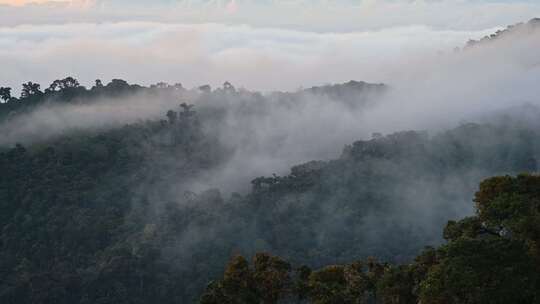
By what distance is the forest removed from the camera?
250ft

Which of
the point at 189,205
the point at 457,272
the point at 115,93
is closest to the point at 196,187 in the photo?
the point at 189,205

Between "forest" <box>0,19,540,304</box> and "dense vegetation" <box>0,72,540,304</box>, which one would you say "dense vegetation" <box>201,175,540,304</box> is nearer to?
"forest" <box>0,19,540,304</box>

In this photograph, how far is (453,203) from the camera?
87875mm

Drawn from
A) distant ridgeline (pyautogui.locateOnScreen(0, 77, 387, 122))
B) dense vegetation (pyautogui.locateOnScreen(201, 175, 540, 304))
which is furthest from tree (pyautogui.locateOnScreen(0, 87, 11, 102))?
dense vegetation (pyautogui.locateOnScreen(201, 175, 540, 304))

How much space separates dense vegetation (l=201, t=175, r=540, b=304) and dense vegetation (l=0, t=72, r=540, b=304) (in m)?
37.3

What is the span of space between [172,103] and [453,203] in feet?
181

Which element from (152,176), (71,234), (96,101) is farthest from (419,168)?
(96,101)

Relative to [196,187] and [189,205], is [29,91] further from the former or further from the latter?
[189,205]

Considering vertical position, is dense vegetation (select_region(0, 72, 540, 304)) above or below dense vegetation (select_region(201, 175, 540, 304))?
below

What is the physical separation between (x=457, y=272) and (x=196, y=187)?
77396mm

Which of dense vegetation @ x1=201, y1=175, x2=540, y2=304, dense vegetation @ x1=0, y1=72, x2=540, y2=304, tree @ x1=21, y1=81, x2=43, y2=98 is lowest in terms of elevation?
dense vegetation @ x1=0, y1=72, x2=540, y2=304

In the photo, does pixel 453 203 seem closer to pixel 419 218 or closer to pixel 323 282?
pixel 419 218

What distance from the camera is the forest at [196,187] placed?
76125 millimetres

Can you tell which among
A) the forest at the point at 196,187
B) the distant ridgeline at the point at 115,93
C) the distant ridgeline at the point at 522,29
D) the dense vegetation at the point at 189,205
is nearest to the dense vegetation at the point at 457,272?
the forest at the point at 196,187
